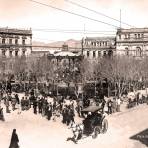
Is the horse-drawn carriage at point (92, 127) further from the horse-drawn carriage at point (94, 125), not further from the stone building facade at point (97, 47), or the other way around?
the stone building facade at point (97, 47)

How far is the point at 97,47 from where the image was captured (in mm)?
54844

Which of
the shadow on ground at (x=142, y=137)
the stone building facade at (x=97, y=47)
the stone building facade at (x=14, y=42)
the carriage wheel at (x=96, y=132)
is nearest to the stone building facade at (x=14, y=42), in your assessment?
the stone building facade at (x=14, y=42)

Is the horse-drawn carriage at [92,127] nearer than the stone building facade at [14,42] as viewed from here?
Yes

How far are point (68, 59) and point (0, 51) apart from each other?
11.0 metres

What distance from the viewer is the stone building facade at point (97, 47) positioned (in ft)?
177

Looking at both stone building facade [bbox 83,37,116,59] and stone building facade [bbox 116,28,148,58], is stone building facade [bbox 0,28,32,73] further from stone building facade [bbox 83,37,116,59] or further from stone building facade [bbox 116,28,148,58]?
stone building facade [bbox 116,28,148,58]

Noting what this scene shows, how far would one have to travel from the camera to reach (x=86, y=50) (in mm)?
55625

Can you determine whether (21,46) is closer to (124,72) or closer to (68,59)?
(68,59)

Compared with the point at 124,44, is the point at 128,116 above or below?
below

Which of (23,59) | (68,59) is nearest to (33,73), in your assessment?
(23,59)

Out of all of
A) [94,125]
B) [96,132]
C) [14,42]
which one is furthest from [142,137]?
[14,42]

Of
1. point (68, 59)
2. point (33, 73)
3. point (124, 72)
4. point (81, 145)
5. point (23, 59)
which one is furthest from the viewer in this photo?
point (68, 59)

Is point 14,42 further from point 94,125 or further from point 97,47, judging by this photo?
point 94,125

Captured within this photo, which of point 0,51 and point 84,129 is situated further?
point 0,51
